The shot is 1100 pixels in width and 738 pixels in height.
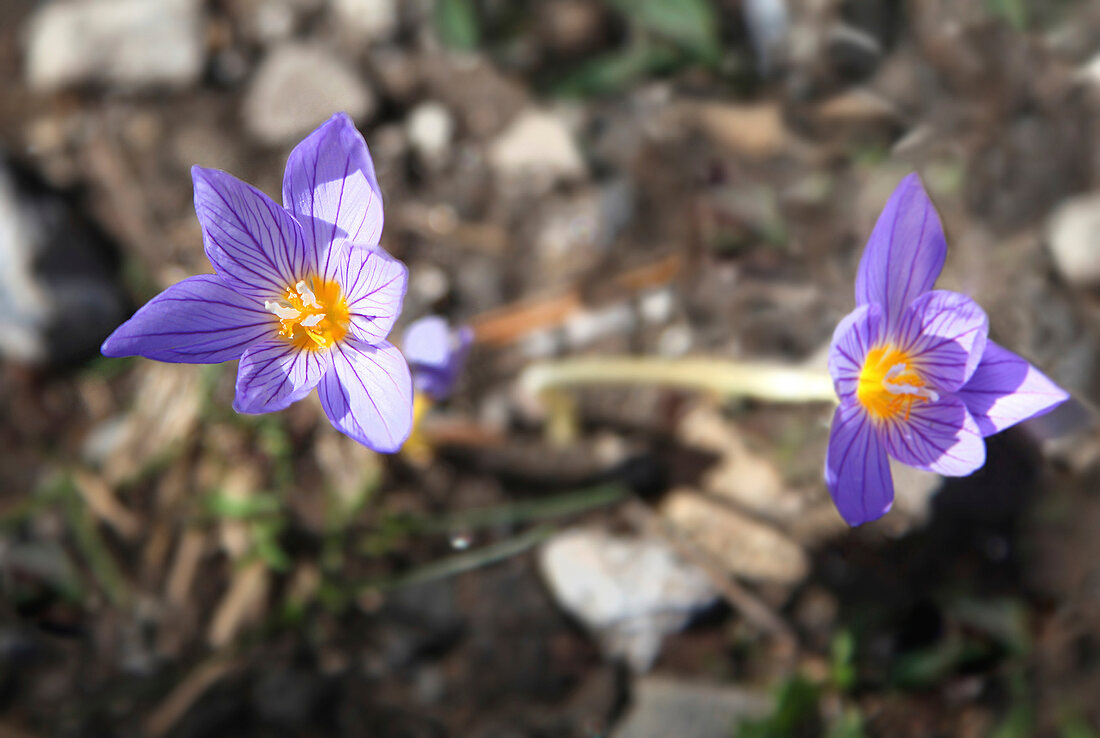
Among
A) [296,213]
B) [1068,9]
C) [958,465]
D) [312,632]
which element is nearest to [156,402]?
[312,632]

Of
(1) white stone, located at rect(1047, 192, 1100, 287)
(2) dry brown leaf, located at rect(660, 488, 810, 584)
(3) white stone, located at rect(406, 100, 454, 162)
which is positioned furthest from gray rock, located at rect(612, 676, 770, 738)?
(3) white stone, located at rect(406, 100, 454, 162)

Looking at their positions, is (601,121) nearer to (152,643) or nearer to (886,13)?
(886,13)

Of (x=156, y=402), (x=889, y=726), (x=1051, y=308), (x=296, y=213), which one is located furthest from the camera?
(x=156, y=402)

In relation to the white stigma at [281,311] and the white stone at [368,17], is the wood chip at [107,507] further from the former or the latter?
the white stone at [368,17]

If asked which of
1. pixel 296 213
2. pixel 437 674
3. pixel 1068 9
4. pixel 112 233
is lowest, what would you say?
pixel 437 674

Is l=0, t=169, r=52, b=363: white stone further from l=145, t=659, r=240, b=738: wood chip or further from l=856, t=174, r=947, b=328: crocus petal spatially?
l=856, t=174, r=947, b=328: crocus petal

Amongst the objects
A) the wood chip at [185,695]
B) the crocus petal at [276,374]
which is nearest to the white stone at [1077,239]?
the crocus petal at [276,374]

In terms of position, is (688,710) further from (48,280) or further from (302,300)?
(48,280)

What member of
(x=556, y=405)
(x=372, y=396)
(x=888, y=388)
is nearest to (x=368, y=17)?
(x=556, y=405)
